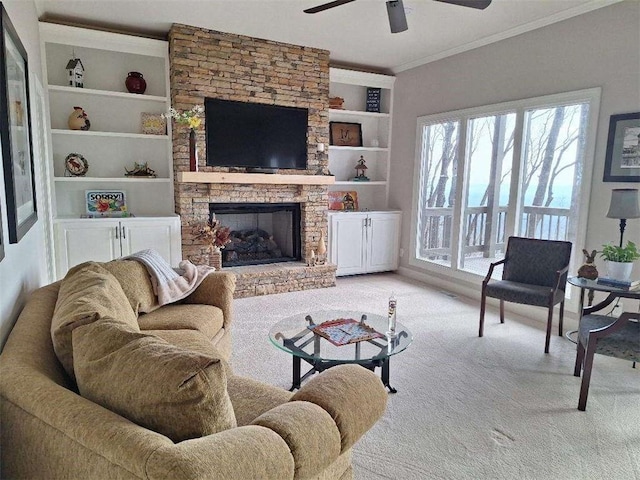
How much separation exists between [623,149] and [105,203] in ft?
16.4

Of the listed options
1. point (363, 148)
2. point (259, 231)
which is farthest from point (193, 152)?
point (363, 148)

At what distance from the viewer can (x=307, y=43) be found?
16.0ft

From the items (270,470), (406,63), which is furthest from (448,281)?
(270,470)

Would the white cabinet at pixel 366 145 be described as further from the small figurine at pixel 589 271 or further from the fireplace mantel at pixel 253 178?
the small figurine at pixel 589 271

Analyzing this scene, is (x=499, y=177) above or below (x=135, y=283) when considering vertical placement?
above

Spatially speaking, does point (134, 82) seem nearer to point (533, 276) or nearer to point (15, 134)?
point (15, 134)

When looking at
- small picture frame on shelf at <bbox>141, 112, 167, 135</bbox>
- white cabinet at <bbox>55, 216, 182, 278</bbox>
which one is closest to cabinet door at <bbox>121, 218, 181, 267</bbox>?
white cabinet at <bbox>55, 216, 182, 278</bbox>

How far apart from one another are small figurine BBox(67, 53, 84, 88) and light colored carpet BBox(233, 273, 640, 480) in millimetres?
2927

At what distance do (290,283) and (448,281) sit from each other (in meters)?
1.96

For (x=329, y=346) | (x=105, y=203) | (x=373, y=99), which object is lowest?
(x=329, y=346)

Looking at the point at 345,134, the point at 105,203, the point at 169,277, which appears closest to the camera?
the point at 169,277

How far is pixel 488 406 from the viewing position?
254 cm

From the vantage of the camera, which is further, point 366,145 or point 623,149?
point 366,145

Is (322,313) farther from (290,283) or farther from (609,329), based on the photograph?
(290,283)
